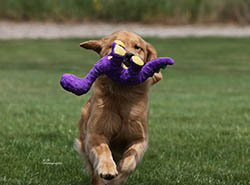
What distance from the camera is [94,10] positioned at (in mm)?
27297

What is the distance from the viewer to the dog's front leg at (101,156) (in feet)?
13.3

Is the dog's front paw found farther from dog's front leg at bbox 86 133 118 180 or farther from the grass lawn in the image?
the grass lawn

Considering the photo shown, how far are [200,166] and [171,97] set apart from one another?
6.22 metres

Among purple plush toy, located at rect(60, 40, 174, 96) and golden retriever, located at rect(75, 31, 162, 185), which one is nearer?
purple plush toy, located at rect(60, 40, 174, 96)

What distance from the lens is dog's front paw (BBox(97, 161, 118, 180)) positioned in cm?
402

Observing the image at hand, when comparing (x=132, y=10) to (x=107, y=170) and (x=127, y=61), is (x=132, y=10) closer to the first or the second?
(x=127, y=61)

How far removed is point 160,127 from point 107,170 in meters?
4.17

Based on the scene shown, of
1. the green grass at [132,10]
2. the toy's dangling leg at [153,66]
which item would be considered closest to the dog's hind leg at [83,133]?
the toy's dangling leg at [153,66]

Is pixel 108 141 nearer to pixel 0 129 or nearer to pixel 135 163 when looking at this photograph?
pixel 135 163

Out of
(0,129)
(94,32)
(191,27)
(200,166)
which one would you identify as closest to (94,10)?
(94,32)

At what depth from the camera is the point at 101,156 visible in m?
4.27

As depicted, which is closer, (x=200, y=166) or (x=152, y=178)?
(x=152, y=178)

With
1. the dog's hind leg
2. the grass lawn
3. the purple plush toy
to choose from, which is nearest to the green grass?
the grass lawn

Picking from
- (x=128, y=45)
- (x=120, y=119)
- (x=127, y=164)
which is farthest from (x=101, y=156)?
(x=128, y=45)
